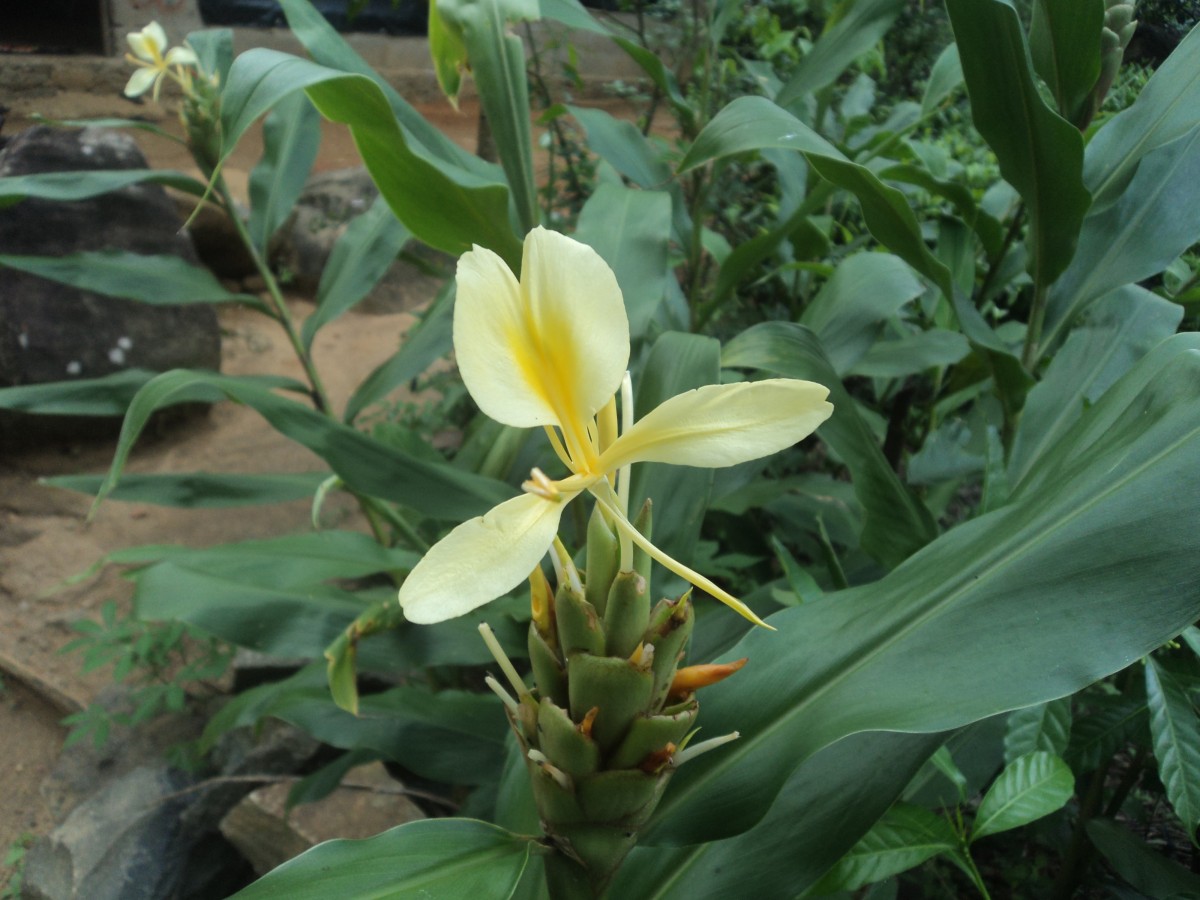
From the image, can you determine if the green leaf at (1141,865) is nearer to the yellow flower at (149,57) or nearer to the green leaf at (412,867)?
the green leaf at (412,867)

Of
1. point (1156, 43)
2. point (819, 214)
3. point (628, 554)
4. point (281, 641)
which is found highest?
point (1156, 43)

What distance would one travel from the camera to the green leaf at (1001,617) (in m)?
0.53

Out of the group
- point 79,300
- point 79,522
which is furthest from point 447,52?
point 79,300

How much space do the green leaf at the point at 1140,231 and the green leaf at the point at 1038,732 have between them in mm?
506

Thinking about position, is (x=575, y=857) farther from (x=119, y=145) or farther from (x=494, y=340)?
(x=119, y=145)

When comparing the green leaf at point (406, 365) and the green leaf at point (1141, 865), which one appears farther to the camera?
the green leaf at point (406, 365)

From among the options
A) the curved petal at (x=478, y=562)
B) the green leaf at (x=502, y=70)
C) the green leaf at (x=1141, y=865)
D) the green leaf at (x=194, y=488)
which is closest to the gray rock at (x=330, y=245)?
the green leaf at (x=194, y=488)

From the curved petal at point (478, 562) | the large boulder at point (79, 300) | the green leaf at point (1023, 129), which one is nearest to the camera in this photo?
the curved petal at point (478, 562)

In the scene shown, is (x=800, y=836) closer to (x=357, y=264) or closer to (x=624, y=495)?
(x=624, y=495)

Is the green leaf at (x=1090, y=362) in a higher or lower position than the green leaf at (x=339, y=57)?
lower

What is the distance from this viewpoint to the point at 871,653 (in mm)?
636

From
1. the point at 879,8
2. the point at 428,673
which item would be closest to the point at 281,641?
the point at 428,673

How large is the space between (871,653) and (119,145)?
12.0 ft

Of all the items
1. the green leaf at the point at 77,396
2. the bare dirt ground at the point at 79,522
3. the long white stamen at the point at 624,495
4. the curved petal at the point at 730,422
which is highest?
the curved petal at the point at 730,422
